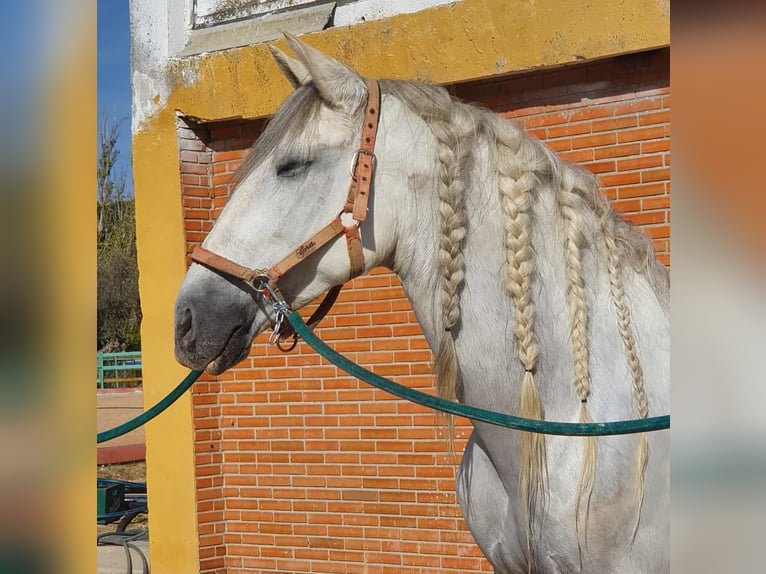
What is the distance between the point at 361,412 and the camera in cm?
486

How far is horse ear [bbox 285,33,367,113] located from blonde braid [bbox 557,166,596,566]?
0.58 metres

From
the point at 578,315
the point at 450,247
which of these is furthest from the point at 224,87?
the point at 578,315

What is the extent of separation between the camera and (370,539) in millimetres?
4859

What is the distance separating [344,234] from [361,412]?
2.82 meters

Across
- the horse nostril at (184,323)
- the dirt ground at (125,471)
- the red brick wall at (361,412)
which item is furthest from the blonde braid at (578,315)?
the dirt ground at (125,471)

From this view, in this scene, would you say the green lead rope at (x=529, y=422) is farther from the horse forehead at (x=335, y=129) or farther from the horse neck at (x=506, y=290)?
the horse forehead at (x=335, y=129)

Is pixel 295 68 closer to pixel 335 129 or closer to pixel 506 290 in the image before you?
pixel 335 129

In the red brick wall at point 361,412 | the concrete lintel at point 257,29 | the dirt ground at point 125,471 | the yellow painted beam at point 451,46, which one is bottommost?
the dirt ground at point 125,471

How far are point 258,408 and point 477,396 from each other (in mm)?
3316

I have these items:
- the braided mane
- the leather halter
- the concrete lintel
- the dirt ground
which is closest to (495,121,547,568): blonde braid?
the braided mane

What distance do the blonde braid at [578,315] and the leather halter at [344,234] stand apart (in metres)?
0.50

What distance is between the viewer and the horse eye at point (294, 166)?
2188 millimetres
